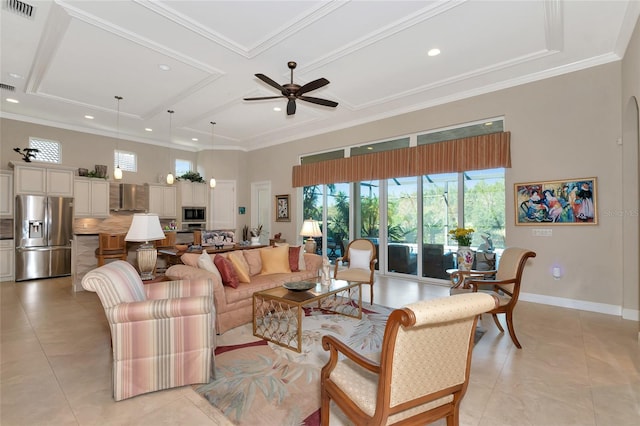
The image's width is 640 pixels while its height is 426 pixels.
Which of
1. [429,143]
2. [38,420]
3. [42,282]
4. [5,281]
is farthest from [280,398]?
[5,281]

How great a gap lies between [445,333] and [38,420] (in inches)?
105

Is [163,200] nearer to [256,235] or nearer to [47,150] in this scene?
[47,150]

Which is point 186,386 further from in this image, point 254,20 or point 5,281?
point 5,281

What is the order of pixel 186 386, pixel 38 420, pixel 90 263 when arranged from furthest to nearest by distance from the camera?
1. pixel 90 263
2. pixel 186 386
3. pixel 38 420

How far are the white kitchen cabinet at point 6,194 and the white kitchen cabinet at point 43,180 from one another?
0.38m

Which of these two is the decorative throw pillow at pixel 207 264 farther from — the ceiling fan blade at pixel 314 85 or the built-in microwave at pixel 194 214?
the built-in microwave at pixel 194 214

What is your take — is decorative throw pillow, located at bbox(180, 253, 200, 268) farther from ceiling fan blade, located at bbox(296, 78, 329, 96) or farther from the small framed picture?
the small framed picture

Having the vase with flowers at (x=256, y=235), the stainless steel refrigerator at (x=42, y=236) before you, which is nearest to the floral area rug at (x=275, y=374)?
the vase with flowers at (x=256, y=235)

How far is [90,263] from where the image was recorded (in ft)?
18.4

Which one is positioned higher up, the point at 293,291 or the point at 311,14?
the point at 311,14

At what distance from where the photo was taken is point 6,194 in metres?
Result: 6.17

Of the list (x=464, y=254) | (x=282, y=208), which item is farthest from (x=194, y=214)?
(x=464, y=254)

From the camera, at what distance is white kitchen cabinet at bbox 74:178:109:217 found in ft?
22.5

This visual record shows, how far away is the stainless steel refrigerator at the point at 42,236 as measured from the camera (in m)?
6.09
